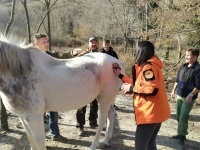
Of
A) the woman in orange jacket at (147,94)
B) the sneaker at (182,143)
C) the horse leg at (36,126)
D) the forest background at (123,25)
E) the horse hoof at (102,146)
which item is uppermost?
the forest background at (123,25)

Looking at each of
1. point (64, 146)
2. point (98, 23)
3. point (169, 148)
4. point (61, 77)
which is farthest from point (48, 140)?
point (98, 23)

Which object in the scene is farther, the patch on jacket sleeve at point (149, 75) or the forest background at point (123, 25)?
the forest background at point (123, 25)

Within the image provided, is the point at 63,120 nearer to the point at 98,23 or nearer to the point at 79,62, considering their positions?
the point at 79,62

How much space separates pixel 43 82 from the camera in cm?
287

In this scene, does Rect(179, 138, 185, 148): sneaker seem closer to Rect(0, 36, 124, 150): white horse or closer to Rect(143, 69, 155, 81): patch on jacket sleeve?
Rect(0, 36, 124, 150): white horse

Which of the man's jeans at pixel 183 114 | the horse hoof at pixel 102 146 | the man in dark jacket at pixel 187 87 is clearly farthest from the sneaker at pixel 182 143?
the horse hoof at pixel 102 146

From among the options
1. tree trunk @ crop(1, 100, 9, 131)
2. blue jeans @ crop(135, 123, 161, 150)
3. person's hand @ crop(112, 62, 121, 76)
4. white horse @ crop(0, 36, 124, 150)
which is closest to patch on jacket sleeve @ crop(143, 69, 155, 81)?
blue jeans @ crop(135, 123, 161, 150)

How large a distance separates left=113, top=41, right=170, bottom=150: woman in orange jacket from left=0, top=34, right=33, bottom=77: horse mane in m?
1.28

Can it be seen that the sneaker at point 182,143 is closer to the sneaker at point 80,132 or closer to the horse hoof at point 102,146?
the horse hoof at point 102,146

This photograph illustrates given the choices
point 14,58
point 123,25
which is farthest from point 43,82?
point 123,25

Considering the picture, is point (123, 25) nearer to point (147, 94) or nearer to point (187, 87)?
point (187, 87)

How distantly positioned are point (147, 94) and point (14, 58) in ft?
5.03

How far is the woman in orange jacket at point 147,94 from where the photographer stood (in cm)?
237

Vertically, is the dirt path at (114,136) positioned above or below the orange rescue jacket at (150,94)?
below
